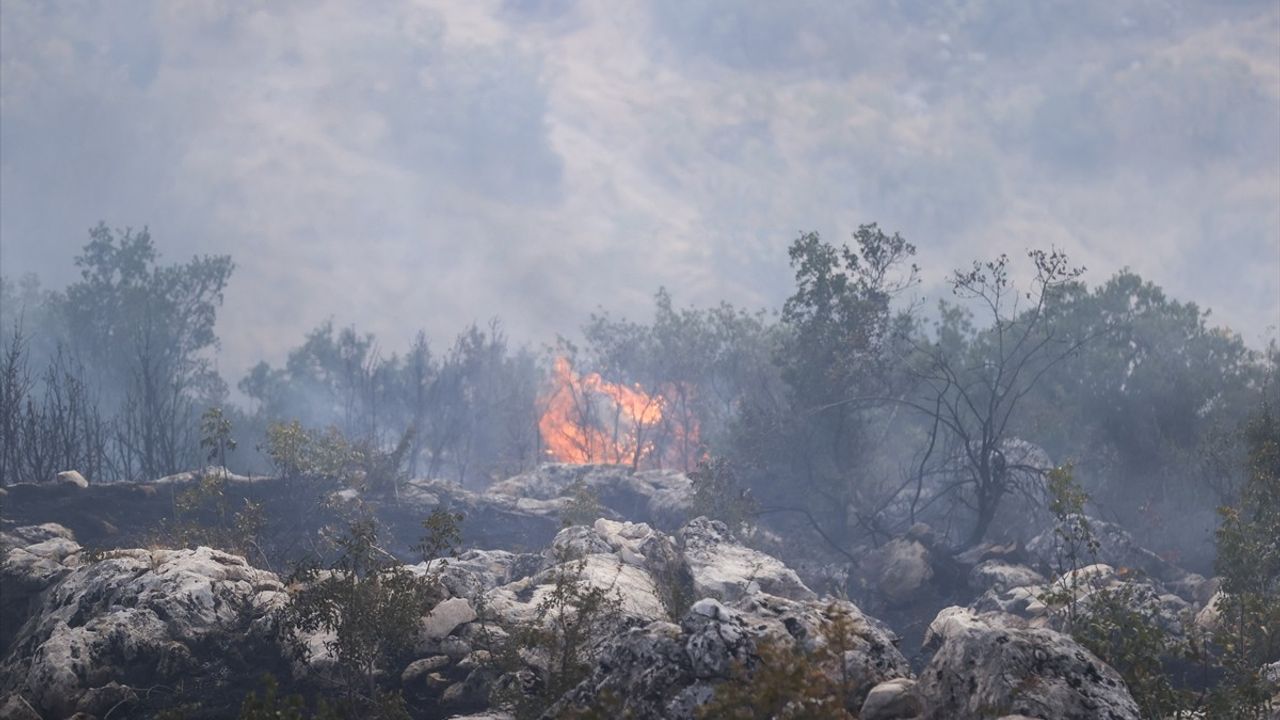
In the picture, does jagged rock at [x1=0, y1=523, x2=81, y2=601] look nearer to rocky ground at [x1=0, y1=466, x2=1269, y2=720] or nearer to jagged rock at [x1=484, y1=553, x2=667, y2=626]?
rocky ground at [x1=0, y1=466, x2=1269, y2=720]

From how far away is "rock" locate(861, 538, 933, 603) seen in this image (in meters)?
26.8

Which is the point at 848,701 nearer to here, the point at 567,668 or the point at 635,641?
the point at 635,641

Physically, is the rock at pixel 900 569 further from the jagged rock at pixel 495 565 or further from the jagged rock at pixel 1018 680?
the jagged rock at pixel 1018 680

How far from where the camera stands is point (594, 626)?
42.7 feet

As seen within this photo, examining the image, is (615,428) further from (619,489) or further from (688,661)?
(688,661)

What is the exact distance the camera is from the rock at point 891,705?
9.01 m

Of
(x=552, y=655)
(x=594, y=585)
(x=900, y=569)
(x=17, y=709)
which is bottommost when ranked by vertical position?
(x=17, y=709)

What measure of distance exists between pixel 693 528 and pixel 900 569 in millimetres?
7790

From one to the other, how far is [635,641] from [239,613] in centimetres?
864

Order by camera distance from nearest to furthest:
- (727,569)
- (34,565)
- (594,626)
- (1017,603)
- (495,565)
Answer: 1. (594,626)
2. (34,565)
3. (727,569)
4. (495,565)
5. (1017,603)

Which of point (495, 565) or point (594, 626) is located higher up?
point (495, 565)

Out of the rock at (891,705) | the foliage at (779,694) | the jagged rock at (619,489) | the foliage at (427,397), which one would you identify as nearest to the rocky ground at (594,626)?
the rock at (891,705)

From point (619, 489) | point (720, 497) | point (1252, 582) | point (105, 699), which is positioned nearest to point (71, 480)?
point (105, 699)

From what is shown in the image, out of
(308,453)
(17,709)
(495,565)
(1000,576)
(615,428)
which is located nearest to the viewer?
(17,709)
